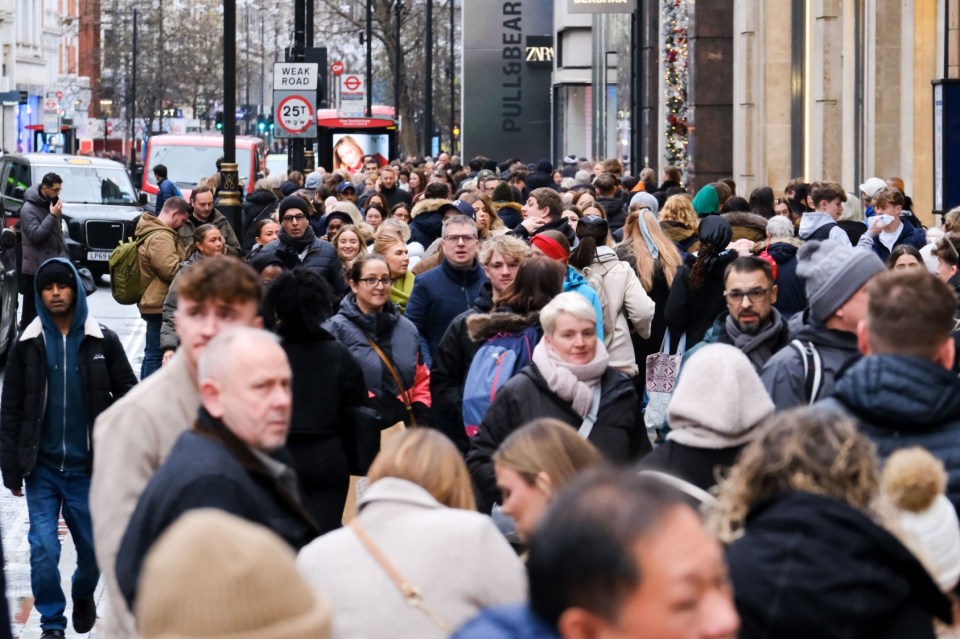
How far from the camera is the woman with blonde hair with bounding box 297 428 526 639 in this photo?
13.8ft

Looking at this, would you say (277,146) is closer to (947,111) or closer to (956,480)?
(947,111)

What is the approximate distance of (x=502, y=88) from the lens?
192 ft

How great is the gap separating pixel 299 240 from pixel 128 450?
8595 mm

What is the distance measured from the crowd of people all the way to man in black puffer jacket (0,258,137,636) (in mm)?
14

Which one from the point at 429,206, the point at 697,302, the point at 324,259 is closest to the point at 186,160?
the point at 429,206

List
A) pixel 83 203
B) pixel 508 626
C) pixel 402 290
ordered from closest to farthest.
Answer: pixel 508 626 < pixel 402 290 < pixel 83 203

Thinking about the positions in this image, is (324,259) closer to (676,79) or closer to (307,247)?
(307,247)

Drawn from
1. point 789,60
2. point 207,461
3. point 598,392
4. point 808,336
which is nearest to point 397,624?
point 207,461

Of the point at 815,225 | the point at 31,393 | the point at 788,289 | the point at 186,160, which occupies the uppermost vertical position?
the point at 186,160

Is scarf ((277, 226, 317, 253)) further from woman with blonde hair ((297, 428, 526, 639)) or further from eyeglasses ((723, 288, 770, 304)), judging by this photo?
woman with blonde hair ((297, 428, 526, 639))

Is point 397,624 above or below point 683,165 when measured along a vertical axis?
below

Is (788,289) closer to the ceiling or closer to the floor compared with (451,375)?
closer to the ceiling

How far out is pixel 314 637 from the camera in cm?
279

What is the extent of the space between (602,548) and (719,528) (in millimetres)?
1291
